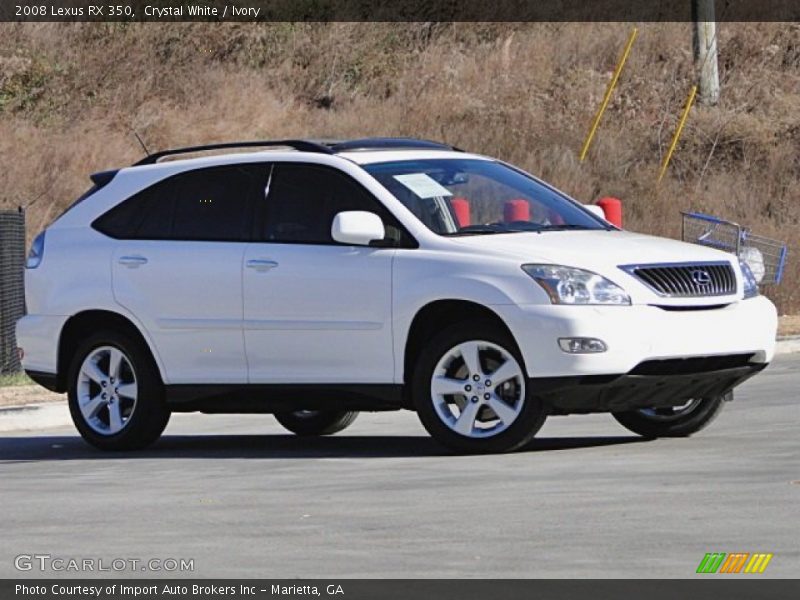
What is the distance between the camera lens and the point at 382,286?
12.2 m

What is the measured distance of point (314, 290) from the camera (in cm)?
1248

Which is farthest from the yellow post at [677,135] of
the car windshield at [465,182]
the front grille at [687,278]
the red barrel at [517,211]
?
the front grille at [687,278]

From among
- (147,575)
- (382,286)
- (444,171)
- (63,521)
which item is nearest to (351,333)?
(382,286)

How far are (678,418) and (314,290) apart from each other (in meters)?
2.41

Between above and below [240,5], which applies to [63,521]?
below

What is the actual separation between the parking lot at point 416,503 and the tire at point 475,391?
15 cm

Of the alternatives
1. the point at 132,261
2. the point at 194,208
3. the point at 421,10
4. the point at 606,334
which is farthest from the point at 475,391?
the point at 421,10

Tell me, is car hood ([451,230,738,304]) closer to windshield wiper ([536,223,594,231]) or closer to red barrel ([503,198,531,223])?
windshield wiper ([536,223,594,231])

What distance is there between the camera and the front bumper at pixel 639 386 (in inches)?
458

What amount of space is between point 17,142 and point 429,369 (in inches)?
878

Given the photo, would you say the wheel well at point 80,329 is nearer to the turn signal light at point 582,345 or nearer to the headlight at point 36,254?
the headlight at point 36,254

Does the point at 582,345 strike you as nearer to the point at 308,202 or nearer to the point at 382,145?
the point at 308,202

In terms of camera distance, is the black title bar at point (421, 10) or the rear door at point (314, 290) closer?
the rear door at point (314, 290)

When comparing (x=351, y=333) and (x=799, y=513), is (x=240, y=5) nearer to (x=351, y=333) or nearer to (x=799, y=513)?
(x=351, y=333)
